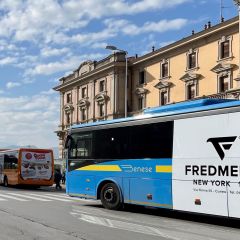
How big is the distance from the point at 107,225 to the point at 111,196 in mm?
4235

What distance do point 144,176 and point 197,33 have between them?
38.5 m

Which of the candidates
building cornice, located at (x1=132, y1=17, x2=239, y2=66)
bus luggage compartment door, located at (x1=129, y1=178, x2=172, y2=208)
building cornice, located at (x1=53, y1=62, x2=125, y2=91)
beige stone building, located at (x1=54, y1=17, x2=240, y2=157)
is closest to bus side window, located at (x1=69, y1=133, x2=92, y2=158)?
bus luggage compartment door, located at (x1=129, y1=178, x2=172, y2=208)

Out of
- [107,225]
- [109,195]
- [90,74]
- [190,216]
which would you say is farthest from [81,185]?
[90,74]

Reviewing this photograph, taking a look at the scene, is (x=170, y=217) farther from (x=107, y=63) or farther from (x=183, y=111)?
(x=107, y=63)

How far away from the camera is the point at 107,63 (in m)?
67.1

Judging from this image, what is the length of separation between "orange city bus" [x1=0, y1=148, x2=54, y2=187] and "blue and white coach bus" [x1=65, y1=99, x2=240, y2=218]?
1583 centimetres

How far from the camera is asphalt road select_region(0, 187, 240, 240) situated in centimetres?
1087

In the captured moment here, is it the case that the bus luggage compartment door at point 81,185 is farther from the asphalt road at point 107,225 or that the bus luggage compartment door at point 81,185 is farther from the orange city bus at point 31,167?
the orange city bus at point 31,167

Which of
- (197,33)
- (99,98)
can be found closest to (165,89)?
(197,33)

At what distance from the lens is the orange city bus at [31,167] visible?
33.8m

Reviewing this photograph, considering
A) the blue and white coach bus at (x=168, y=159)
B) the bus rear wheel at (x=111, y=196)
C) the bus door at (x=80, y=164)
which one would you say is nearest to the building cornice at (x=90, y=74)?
the bus door at (x=80, y=164)

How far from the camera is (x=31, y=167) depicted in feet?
112

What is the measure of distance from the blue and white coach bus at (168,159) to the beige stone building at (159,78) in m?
23.9

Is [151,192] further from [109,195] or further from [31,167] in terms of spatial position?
[31,167]
